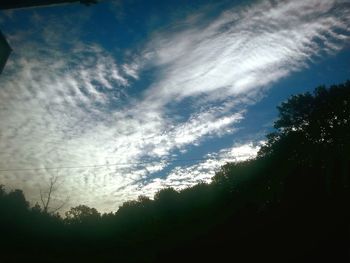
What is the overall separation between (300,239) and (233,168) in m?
53.0

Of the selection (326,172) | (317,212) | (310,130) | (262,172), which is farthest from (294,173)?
(262,172)

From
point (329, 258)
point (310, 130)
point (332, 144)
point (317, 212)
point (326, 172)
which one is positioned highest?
point (310, 130)

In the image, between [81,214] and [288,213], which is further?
[81,214]

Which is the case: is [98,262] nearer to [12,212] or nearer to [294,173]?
[294,173]

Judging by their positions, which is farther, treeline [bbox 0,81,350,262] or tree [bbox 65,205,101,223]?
tree [bbox 65,205,101,223]

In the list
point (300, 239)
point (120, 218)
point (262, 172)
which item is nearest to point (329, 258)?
point (300, 239)

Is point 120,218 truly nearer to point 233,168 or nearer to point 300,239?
point 233,168

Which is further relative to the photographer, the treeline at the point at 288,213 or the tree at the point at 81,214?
the tree at the point at 81,214

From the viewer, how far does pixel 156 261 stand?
64.0 ft

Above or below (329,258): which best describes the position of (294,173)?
above

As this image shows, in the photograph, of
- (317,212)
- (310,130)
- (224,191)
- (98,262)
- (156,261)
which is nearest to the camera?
(317,212)

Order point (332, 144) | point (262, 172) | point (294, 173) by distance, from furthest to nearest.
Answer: point (262, 172) < point (332, 144) < point (294, 173)

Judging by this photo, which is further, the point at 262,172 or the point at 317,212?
the point at 262,172

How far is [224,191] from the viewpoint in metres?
65.9
